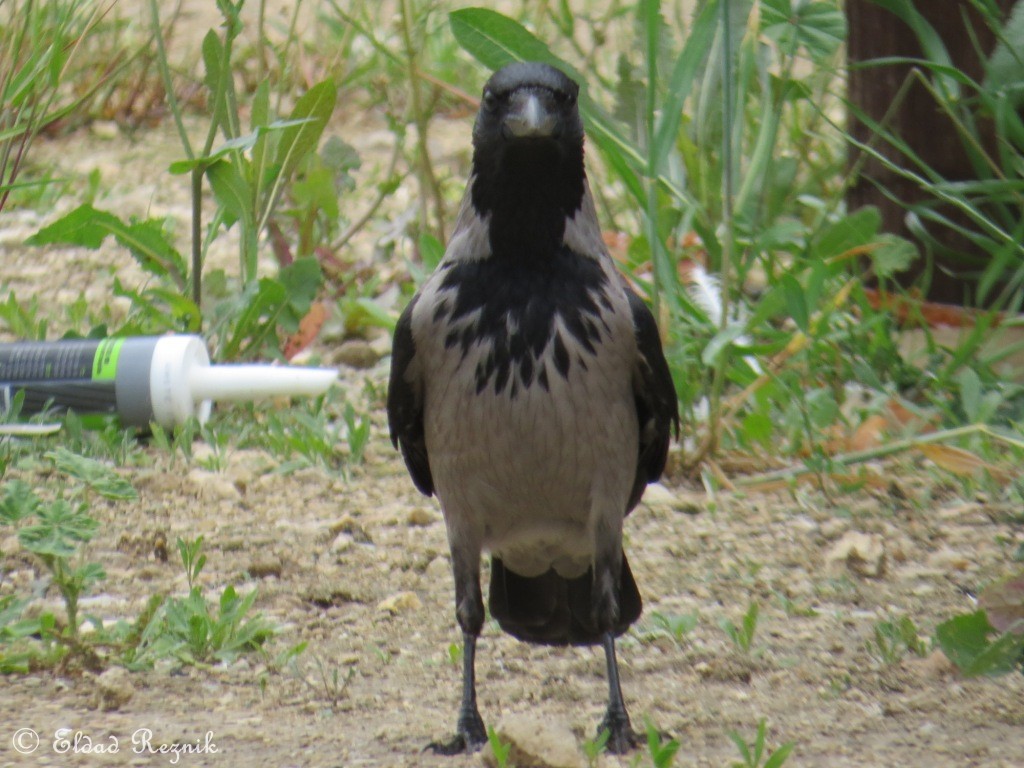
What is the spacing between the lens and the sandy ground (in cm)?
273

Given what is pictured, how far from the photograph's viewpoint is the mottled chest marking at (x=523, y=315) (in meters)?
2.90

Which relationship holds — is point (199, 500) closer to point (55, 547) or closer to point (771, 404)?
point (55, 547)

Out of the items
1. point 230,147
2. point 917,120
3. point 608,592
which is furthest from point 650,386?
point 917,120

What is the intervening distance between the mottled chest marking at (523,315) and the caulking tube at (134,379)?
55.1 inches

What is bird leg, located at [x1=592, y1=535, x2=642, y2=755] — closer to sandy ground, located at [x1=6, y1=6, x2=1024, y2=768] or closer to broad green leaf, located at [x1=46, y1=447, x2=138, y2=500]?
sandy ground, located at [x1=6, y1=6, x2=1024, y2=768]

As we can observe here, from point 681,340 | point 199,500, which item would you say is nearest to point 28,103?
point 199,500

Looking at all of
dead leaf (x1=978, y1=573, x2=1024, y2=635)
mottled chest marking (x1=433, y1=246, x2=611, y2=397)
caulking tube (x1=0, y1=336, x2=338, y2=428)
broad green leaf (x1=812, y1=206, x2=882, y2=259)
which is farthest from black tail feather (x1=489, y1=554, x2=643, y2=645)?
broad green leaf (x1=812, y1=206, x2=882, y2=259)

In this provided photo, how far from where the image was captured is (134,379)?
4.16m

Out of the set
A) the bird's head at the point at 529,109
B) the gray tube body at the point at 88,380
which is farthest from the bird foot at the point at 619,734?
the gray tube body at the point at 88,380

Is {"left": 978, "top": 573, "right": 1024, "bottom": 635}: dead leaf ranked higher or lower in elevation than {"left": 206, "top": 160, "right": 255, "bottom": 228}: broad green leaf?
lower

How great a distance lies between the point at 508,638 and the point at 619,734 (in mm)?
642

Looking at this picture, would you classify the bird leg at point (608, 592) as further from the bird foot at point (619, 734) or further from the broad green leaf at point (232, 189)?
the broad green leaf at point (232, 189)

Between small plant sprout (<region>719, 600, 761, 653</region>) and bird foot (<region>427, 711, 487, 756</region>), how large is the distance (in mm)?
642

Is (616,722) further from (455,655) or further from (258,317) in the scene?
(258,317)
